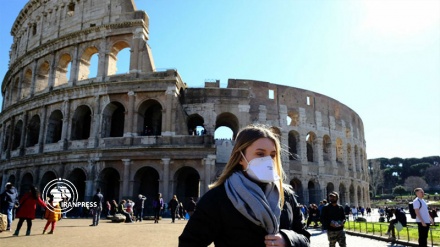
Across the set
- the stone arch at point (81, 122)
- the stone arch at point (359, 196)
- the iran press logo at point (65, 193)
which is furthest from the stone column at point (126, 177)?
the stone arch at point (359, 196)

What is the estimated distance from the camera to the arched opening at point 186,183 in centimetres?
2217

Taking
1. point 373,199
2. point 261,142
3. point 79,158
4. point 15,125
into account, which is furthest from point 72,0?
point 373,199

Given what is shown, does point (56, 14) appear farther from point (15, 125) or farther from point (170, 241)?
point (170, 241)

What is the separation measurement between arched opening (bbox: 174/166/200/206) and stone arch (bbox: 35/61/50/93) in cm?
1409

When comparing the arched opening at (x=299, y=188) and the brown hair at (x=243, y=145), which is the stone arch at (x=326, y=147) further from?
the brown hair at (x=243, y=145)

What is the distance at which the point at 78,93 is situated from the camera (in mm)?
23359

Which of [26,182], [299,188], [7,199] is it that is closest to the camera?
[7,199]

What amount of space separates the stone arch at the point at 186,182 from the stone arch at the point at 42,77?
1409 cm

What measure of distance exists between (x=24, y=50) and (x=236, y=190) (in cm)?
3372

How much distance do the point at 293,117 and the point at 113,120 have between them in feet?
48.9

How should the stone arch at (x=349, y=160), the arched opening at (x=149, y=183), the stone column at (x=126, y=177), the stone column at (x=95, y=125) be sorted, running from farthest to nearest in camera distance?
the stone arch at (x=349, y=160) → the arched opening at (x=149, y=183) → the stone column at (x=95, y=125) → the stone column at (x=126, y=177)

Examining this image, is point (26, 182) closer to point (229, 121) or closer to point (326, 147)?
point (229, 121)

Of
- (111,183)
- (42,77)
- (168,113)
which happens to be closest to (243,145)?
(168,113)

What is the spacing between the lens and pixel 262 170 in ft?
6.64
